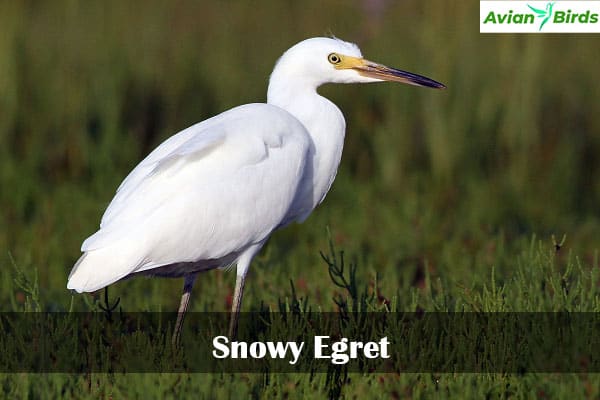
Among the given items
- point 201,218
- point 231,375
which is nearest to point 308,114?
point 201,218

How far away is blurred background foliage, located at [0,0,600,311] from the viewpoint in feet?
22.5

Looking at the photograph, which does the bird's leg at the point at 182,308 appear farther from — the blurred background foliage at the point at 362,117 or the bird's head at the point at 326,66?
the blurred background foliage at the point at 362,117

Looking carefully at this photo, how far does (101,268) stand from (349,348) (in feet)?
3.28

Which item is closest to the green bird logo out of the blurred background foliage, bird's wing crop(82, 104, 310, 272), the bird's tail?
the blurred background foliage

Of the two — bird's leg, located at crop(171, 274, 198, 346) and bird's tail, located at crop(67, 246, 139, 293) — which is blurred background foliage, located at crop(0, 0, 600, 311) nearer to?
bird's leg, located at crop(171, 274, 198, 346)

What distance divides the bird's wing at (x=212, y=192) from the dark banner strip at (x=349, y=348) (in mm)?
364

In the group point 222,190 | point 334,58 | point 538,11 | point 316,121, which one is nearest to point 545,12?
point 538,11

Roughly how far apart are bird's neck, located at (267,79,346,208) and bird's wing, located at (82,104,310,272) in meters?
0.20

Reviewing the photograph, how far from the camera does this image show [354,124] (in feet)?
25.9

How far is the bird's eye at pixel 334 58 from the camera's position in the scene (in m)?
4.64

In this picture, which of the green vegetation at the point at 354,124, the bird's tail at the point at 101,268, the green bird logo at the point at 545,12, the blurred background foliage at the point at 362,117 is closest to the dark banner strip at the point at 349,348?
the bird's tail at the point at 101,268

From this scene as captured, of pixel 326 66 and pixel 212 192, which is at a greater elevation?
pixel 326 66

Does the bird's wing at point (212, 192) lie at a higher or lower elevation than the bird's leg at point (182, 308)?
higher

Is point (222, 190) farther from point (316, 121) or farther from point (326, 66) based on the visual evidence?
point (326, 66)
